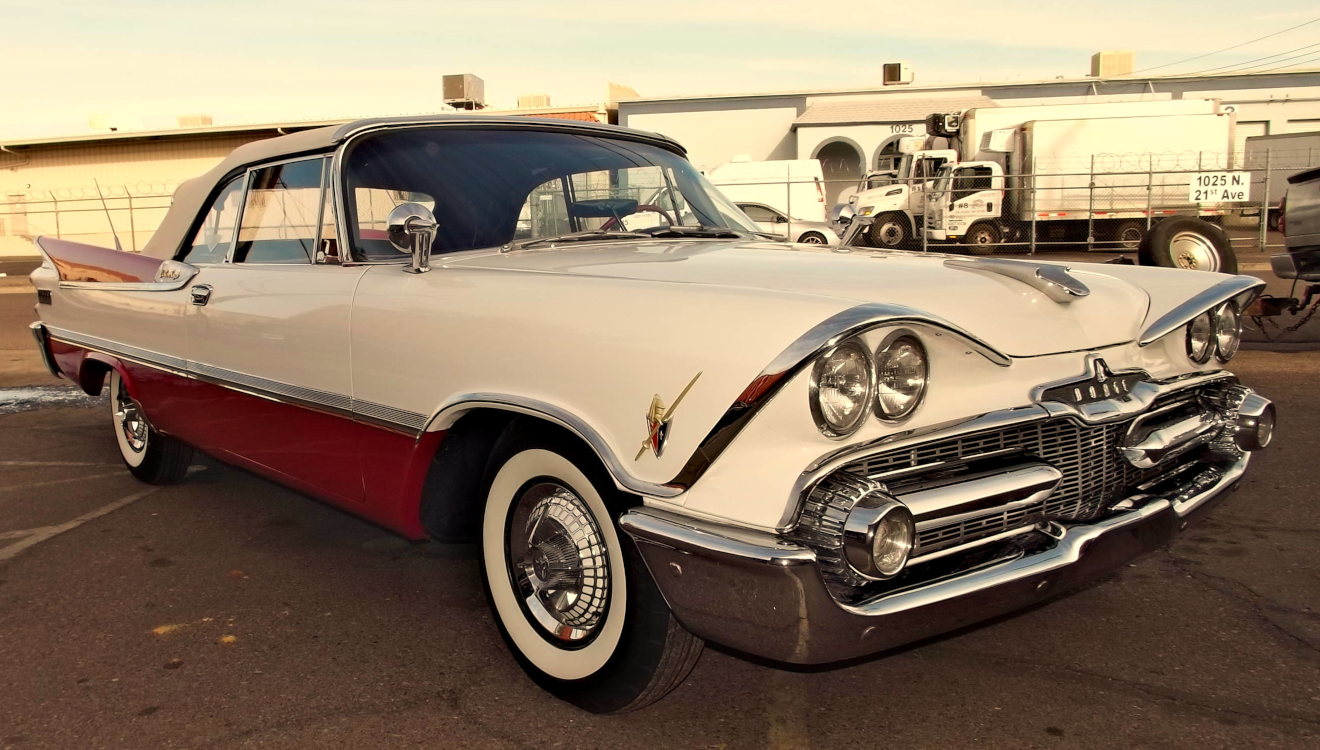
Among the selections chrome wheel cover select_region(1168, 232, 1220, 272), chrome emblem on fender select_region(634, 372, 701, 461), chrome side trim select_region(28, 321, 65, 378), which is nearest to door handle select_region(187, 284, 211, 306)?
chrome side trim select_region(28, 321, 65, 378)

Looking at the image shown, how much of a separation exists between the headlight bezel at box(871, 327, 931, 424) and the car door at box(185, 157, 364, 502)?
1.66m

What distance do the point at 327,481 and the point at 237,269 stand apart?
39.8 inches

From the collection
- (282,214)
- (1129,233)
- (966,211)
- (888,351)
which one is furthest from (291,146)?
(1129,233)

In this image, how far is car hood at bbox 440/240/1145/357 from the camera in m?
2.45

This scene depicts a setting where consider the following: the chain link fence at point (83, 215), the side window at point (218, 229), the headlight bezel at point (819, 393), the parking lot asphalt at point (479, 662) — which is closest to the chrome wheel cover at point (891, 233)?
the parking lot asphalt at point (479, 662)

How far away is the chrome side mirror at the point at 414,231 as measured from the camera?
2.93 m

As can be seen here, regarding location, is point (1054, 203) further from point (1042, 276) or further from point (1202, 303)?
point (1042, 276)

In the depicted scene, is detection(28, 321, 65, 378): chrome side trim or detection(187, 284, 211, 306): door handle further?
detection(28, 321, 65, 378): chrome side trim

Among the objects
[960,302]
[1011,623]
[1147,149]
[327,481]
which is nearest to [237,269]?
[327,481]

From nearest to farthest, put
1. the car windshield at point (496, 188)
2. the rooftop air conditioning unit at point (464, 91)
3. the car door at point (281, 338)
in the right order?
1. the car door at point (281, 338)
2. the car windshield at point (496, 188)
3. the rooftop air conditioning unit at point (464, 91)

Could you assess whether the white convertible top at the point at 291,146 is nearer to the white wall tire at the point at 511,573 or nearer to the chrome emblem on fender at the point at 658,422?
the white wall tire at the point at 511,573

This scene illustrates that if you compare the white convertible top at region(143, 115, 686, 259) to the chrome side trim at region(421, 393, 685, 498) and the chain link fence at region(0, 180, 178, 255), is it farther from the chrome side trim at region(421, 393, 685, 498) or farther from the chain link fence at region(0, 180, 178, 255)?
the chain link fence at region(0, 180, 178, 255)

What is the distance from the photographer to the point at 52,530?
430 centimetres

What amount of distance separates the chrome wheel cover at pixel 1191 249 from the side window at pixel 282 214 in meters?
9.13
